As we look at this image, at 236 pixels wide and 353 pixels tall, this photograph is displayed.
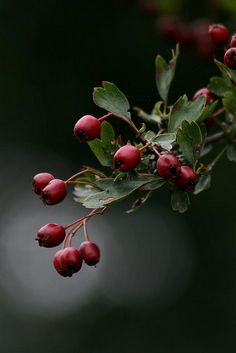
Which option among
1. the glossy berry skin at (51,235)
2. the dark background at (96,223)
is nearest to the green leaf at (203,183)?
the glossy berry skin at (51,235)

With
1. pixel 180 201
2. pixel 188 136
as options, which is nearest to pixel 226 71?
pixel 188 136

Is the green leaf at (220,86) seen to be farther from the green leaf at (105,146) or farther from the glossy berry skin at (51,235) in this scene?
the glossy berry skin at (51,235)

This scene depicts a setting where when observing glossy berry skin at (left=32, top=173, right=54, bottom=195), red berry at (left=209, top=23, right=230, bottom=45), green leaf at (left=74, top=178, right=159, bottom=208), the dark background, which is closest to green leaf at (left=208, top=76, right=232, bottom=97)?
red berry at (left=209, top=23, right=230, bottom=45)

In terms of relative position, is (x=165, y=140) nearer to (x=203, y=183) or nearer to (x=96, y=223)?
(x=203, y=183)

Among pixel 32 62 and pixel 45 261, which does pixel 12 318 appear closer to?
pixel 45 261

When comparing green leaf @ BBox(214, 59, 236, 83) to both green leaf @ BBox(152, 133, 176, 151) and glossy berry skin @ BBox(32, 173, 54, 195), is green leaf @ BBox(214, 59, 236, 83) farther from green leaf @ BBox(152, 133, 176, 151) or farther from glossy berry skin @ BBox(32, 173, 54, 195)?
glossy berry skin @ BBox(32, 173, 54, 195)

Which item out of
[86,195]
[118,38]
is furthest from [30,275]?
[86,195]

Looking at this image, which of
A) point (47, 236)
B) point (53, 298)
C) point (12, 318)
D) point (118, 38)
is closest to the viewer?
point (47, 236)
